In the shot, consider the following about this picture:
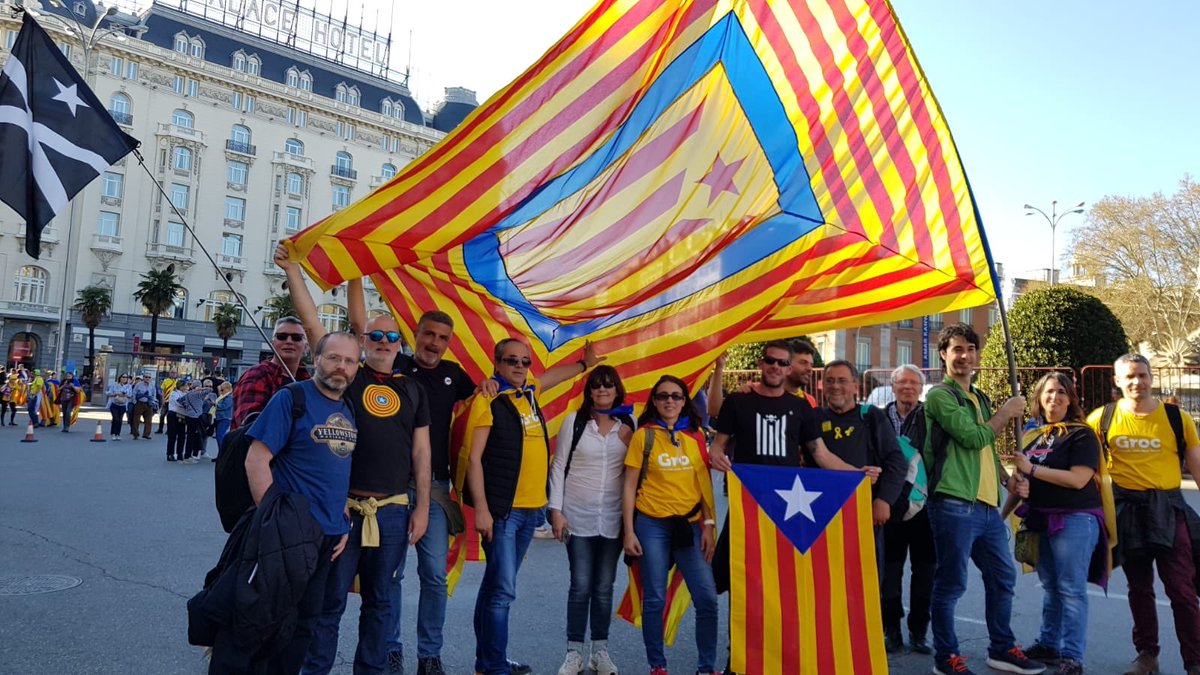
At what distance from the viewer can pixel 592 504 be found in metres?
4.84

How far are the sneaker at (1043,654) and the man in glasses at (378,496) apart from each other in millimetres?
3820

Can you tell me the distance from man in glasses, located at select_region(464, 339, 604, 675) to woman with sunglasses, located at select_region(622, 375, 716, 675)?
56 cm

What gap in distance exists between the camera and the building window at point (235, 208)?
59.1 metres

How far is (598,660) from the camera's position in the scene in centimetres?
478

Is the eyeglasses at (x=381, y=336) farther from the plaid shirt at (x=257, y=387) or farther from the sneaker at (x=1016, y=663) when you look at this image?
the sneaker at (x=1016, y=663)

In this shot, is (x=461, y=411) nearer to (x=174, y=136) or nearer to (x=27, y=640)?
(x=27, y=640)

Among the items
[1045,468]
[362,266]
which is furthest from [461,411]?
[1045,468]

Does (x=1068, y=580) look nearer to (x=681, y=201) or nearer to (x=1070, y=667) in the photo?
(x=1070, y=667)

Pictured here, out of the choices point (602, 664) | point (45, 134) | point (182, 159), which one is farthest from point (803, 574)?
point (182, 159)

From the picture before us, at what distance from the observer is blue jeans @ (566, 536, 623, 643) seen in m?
4.80

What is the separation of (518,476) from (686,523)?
3.28 feet

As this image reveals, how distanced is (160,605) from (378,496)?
2769 millimetres

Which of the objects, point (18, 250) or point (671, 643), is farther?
point (18, 250)

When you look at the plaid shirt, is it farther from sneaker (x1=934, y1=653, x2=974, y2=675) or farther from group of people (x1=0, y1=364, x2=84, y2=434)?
group of people (x1=0, y1=364, x2=84, y2=434)
